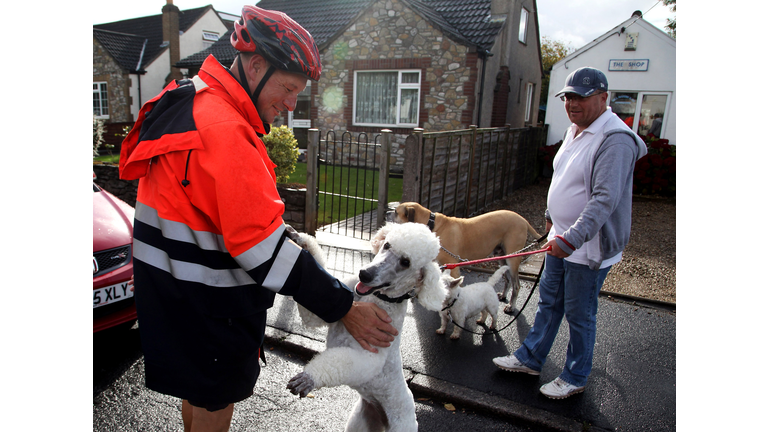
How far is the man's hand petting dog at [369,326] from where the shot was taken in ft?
6.16

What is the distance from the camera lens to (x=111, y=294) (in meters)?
3.61

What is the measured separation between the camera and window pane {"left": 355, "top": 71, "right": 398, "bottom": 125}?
1522cm

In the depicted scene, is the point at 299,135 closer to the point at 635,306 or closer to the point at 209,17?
the point at 209,17

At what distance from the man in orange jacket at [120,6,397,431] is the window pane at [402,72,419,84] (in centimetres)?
1368

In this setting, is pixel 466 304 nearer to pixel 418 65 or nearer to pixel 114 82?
pixel 418 65

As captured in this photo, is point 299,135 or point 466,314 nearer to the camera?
point 466,314

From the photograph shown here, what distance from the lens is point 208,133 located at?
148cm

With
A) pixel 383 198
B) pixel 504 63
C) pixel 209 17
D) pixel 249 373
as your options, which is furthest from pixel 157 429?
pixel 209 17

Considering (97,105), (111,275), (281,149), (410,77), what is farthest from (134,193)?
(97,105)

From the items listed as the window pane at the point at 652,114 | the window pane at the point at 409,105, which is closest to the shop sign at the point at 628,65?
the window pane at the point at 652,114

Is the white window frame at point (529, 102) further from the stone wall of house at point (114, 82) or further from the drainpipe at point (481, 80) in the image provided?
the stone wall of house at point (114, 82)

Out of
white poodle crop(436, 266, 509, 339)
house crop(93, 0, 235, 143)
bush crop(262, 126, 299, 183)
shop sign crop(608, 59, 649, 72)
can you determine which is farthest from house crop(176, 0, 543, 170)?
white poodle crop(436, 266, 509, 339)

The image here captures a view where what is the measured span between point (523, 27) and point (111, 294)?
17.0 meters

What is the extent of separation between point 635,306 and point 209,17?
27.1 metres
